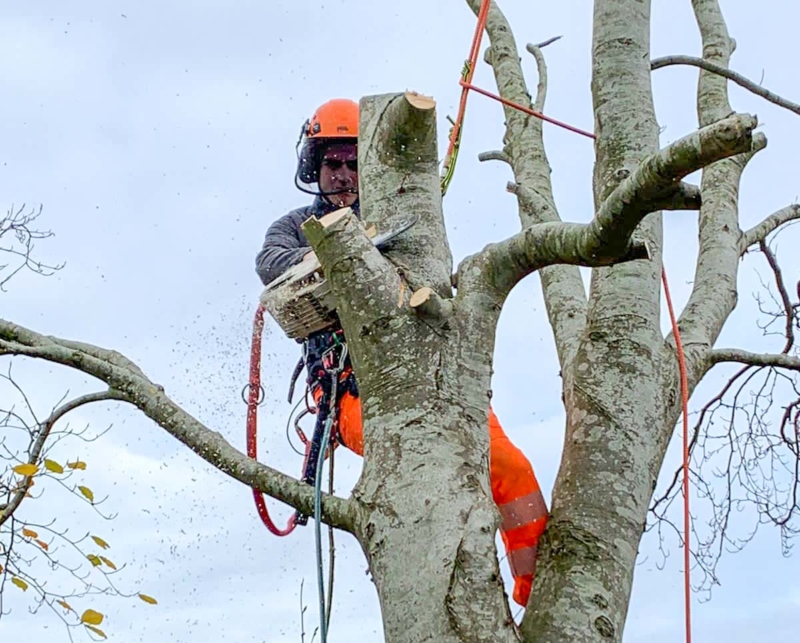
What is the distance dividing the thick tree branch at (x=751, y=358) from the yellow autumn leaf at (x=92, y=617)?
2.03 m


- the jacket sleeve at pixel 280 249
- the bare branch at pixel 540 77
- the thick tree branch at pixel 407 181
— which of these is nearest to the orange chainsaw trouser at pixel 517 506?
the thick tree branch at pixel 407 181

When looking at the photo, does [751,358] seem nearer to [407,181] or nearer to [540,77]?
[407,181]

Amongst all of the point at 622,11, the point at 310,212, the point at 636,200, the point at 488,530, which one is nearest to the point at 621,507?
the point at 488,530

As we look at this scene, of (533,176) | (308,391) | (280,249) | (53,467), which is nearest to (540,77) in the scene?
(533,176)

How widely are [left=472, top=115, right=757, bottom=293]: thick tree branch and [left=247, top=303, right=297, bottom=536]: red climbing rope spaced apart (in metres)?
1.01

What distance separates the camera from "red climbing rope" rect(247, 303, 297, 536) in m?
2.88

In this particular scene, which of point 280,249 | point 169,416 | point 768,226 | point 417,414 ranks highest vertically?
point 768,226

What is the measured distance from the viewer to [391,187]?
7.97 ft

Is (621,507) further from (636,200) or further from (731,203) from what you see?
(731,203)

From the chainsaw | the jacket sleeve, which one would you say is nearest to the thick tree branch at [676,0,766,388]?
the chainsaw

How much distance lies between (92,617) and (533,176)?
2.24 m

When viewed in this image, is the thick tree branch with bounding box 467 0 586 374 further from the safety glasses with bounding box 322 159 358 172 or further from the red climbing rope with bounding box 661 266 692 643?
the safety glasses with bounding box 322 159 358 172

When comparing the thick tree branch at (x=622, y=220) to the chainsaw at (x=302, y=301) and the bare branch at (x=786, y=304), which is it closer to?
the chainsaw at (x=302, y=301)

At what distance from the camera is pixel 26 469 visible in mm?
2926
